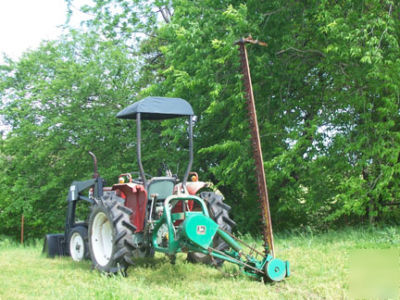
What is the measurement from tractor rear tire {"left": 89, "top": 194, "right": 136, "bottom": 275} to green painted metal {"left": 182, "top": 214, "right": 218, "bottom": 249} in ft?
3.09

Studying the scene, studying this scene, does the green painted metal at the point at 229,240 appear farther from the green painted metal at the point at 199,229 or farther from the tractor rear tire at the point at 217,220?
the tractor rear tire at the point at 217,220

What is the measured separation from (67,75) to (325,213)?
8708 millimetres

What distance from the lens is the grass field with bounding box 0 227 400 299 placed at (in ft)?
16.7

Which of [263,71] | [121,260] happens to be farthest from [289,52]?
[121,260]

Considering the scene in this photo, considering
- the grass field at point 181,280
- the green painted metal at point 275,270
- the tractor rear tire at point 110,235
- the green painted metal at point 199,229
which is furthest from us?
the tractor rear tire at point 110,235

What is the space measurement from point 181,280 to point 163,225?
0.83 m

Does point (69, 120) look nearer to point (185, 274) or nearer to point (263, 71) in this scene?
point (263, 71)

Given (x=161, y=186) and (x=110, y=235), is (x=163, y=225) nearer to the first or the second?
(x=161, y=186)

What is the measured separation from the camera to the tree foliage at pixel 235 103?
9867 mm

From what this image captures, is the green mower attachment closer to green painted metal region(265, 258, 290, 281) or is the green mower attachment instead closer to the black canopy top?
→ green painted metal region(265, 258, 290, 281)

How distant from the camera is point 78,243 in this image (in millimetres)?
8289

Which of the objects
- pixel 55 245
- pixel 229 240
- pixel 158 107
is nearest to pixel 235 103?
pixel 158 107

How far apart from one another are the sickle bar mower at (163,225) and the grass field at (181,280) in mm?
220

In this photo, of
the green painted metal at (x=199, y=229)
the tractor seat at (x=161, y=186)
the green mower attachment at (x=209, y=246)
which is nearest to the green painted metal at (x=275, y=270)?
the green mower attachment at (x=209, y=246)
